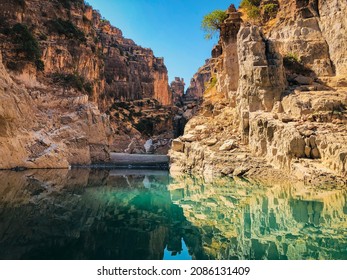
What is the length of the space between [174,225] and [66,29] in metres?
44.3

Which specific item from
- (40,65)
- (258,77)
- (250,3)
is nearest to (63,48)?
(40,65)

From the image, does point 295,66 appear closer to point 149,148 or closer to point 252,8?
point 252,8

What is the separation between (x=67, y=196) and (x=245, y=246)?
9076 millimetres

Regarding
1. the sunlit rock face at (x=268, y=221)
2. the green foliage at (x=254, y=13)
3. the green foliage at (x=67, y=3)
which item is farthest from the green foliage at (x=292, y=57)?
the green foliage at (x=67, y=3)

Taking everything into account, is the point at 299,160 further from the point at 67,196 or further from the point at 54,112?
the point at 54,112

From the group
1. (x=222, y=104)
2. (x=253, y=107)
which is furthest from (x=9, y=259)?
(x=222, y=104)

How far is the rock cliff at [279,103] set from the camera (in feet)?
61.1

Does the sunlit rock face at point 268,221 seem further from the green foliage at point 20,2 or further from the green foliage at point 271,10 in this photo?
the green foliage at point 20,2

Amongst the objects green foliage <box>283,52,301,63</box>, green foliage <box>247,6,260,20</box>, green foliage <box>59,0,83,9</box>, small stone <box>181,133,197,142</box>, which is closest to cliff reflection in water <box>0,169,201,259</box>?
small stone <box>181,133,197,142</box>

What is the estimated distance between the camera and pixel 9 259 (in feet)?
18.5

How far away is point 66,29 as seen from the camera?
45.4 meters

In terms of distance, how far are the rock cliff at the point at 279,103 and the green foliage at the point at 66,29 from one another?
25.0 m

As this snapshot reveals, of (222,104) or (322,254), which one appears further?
(222,104)

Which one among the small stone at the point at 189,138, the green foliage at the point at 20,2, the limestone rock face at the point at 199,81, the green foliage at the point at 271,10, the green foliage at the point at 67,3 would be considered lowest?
the small stone at the point at 189,138
